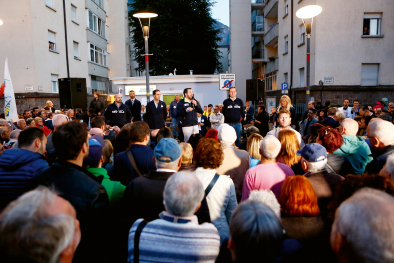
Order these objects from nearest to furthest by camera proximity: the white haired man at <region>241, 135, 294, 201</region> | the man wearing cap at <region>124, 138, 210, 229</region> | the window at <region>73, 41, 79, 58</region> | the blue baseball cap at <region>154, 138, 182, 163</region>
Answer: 1. the man wearing cap at <region>124, 138, 210, 229</region>
2. the blue baseball cap at <region>154, 138, 182, 163</region>
3. the white haired man at <region>241, 135, 294, 201</region>
4. the window at <region>73, 41, 79, 58</region>

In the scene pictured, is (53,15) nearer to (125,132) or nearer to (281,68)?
(281,68)

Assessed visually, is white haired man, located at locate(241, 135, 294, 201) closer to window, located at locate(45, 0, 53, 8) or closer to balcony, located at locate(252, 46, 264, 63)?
window, located at locate(45, 0, 53, 8)

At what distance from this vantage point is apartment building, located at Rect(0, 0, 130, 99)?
1859 cm

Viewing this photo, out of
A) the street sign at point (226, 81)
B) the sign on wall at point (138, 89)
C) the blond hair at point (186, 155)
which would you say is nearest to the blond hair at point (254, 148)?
the blond hair at point (186, 155)

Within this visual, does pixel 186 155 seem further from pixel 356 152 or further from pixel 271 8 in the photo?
pixel 271 8

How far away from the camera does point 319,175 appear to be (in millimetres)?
2920

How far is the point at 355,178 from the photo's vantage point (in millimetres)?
2193

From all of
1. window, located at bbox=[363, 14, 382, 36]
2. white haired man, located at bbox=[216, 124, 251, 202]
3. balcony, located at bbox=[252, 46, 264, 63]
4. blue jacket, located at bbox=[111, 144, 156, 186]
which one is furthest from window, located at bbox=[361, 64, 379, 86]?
blue jacket, located at bbox=[111, 144, 156, 186]

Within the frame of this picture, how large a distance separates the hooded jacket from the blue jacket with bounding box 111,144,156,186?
258 cm

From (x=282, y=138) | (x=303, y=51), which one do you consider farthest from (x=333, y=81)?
(x=282, y=138)

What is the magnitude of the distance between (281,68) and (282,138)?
2284cm

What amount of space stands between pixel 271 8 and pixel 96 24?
57.2ft

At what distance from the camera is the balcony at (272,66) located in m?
26.4

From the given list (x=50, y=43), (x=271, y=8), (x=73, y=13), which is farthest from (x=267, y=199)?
(x=271, y=8)
